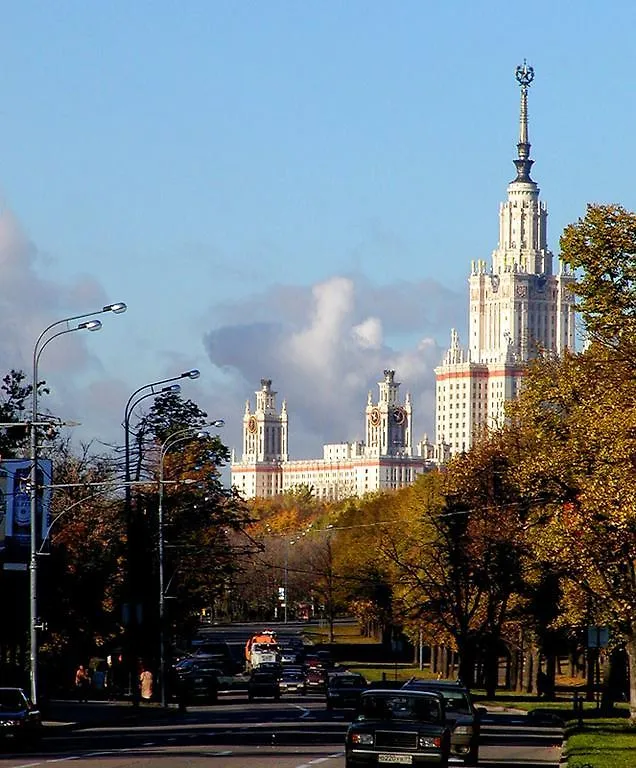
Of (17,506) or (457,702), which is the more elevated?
(17,506)

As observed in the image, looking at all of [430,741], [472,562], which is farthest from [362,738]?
[472,562]

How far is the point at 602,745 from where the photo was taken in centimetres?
3856

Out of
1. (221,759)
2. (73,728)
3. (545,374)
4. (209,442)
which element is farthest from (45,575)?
(209,442)

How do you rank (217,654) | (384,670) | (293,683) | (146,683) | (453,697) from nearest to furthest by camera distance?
(453,697)
(146,683)
(293,683)
(384,670)
(217,654)

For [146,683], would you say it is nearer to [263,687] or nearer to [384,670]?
[263,687]

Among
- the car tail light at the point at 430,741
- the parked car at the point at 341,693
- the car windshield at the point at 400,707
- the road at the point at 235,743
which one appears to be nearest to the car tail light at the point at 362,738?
the car windshield at the point at 400,707

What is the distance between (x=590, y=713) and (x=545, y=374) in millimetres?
12338

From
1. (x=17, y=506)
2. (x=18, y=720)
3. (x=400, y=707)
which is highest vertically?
(x=17, y=506)

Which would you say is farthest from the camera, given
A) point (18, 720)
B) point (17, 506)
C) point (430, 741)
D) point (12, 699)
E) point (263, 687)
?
point (263, 687)

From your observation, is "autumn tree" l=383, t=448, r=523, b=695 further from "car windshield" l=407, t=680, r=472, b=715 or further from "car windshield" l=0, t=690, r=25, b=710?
"car windshield" l=407, t=680, r=472, b=715

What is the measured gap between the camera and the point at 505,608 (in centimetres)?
7388

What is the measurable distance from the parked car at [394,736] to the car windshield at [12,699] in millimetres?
11891

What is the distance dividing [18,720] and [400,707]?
11.0 m

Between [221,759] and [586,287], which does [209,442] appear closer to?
[586,287]
